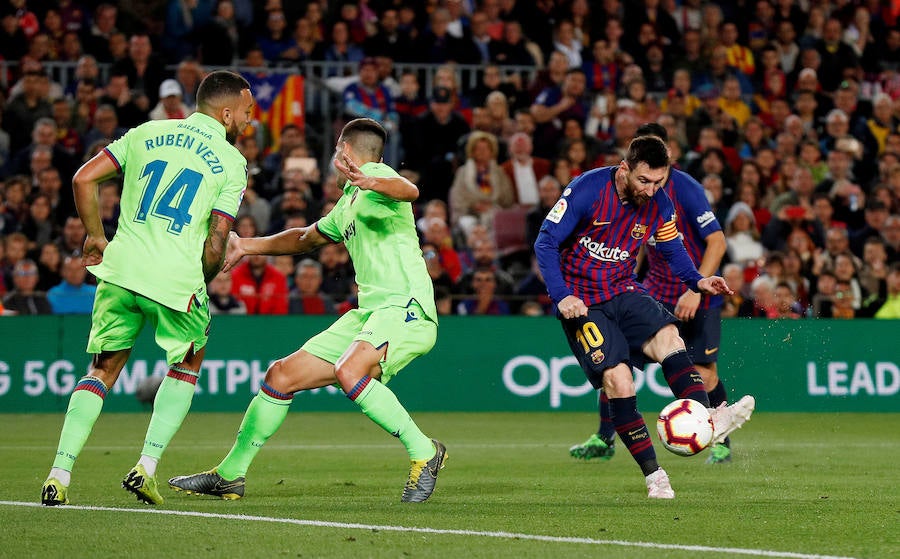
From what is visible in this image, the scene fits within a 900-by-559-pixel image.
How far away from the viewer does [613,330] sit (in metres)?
8.62

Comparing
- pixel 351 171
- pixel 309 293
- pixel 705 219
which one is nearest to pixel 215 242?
pixel 351 171

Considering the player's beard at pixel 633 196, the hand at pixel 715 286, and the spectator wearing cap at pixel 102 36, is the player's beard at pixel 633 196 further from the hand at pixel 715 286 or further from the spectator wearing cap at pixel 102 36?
the spectator wearing cap at pixel 102 36

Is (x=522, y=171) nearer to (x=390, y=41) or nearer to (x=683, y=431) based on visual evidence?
(x=390, y=41)

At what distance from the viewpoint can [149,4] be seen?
19.8 meters

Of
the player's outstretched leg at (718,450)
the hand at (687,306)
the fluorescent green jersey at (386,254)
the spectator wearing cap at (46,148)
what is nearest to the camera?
the fluorescent green jersey at (386,254)

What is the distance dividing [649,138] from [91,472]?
432cm

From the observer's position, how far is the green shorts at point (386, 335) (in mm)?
7945

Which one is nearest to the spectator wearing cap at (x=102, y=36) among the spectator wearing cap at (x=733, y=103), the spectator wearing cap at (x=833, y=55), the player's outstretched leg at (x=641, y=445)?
the spectator wearing cap at (x=733, y=103)

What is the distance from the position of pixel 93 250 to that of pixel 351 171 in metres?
1.39

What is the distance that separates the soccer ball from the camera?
8.21 meters

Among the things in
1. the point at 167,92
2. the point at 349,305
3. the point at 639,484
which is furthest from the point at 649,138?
the point at 167,92

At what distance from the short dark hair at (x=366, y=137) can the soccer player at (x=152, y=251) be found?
0.65 meters

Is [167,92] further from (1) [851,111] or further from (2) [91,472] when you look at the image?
(1) [851,111]

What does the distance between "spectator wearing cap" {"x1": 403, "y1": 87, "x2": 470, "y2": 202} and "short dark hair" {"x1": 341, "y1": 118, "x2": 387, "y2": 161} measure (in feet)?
33.6
